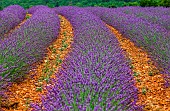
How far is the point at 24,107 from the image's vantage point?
4.21m

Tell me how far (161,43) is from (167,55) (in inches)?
35.1

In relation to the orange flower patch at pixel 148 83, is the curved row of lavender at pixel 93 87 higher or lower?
higher

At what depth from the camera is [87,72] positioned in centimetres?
383

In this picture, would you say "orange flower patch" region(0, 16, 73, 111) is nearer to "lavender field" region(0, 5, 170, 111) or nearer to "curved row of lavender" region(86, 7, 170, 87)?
"lavender field" region(0, 5, 170, 111)

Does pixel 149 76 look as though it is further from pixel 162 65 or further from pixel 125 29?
pixel 125 29

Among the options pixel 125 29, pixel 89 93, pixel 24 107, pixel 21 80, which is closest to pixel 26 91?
pixel 21 80

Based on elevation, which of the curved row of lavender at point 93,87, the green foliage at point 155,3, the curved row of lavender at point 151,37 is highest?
the curved row of lavender at point 93,87

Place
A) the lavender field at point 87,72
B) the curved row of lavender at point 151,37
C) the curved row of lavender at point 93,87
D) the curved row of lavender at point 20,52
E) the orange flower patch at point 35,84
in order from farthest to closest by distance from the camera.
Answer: the curved row of lavender at point 151,37, the curved row of lavender at point 20,52, the orange flower patch at point 35,84, the lavender field at point 87,72, the curved row of lavender at point 93,87

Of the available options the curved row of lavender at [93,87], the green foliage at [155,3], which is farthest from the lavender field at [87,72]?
the green foliage at [155,3]

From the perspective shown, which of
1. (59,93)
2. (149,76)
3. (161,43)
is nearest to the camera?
(59,93)

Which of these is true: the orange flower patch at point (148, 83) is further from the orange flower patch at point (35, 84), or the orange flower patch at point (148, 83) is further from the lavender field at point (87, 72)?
the orange flower patch at point (35, 84)

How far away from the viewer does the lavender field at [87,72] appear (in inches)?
125

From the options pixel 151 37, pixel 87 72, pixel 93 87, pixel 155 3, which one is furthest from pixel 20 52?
pixel 155 3

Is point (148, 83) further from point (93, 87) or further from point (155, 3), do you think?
point (155, 3)
